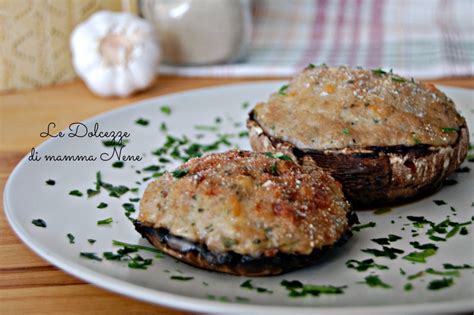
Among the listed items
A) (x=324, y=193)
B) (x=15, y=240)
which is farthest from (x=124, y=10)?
(x=324, y=193)

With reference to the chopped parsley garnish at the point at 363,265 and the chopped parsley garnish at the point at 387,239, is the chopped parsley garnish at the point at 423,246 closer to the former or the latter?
the chopped parsley garnish at the point at 387,239

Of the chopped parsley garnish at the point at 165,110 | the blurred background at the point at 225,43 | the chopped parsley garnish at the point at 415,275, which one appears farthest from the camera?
the blurred background at the point at 225,43

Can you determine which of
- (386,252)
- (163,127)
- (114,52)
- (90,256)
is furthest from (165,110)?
(386,252)

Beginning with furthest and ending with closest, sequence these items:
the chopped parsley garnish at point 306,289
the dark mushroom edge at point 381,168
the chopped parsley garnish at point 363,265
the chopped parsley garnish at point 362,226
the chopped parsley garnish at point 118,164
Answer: the chopped parsley garnish at point 118,164 < the dark mushroom edge at point 381,168 < the chopped parsley garnish at point 362,226 < the chopped parsley garnish at point 363,265 < the chopped parsley garnish at point 306,289

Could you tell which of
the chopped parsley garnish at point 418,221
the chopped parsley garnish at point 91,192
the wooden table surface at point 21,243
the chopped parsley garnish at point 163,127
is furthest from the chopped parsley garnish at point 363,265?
the chopped parsley garnish at point 163,127

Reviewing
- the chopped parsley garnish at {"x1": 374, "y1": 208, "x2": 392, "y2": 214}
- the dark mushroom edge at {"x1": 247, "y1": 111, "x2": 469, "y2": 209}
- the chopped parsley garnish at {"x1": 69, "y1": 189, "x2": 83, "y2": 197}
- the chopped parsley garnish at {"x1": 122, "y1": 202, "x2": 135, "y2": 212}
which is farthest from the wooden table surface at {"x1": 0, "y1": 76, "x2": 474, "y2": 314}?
the chopped parsley garnish at {"x1": 374, "y1": 208, "x2": 392, "y2": 214}
